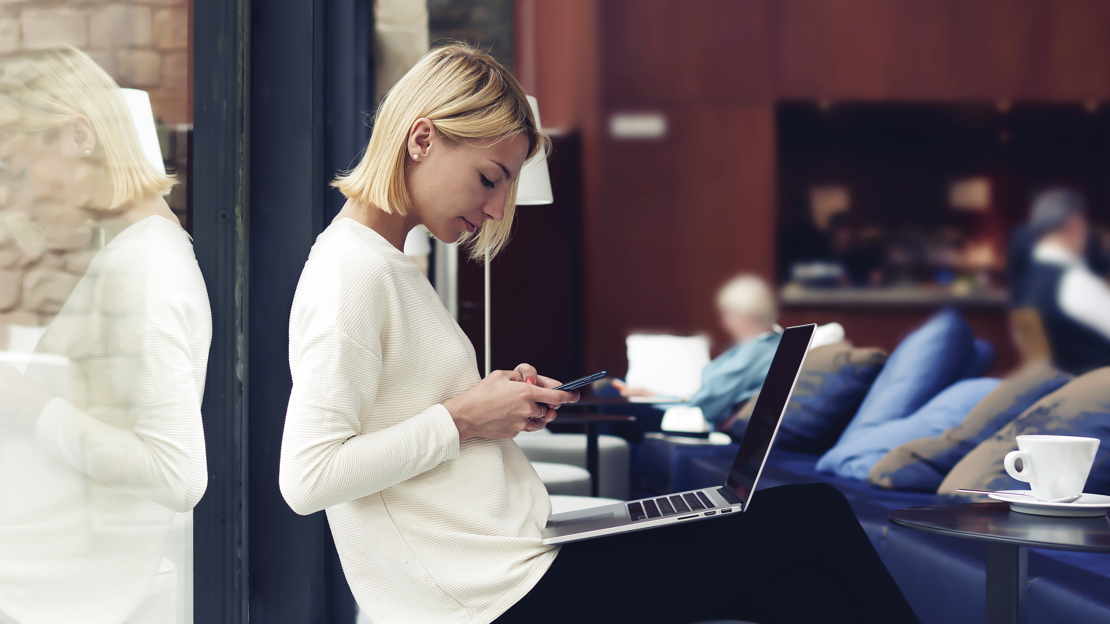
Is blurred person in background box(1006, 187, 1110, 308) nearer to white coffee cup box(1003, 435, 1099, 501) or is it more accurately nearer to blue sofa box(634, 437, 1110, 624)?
blue sofa box(634, 437, 1110, 624)

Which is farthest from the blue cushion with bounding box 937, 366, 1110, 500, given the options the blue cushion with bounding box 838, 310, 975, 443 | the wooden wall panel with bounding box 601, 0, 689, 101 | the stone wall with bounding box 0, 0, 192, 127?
the wooden wall panel with bounding box 601, 0, 689, 101

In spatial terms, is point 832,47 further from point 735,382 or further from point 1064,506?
point 1064,506

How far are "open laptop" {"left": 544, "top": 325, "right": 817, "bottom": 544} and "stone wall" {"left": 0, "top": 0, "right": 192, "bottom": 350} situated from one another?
1.86 ft

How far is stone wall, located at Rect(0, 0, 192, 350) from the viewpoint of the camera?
804mm

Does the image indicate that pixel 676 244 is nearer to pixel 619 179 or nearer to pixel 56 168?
pixel 619 179

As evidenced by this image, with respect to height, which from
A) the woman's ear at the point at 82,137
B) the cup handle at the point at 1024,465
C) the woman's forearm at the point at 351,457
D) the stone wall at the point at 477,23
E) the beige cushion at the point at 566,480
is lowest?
the beige cushion at the point at 566,480

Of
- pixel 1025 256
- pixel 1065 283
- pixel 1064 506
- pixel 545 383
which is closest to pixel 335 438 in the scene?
pixel 545 383

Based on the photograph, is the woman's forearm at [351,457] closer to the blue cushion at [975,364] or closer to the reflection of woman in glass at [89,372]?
the reflection of woman in glass at [89,372]

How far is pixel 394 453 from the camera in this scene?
2.85 feet

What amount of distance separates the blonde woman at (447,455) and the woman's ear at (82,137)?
0.82 ft

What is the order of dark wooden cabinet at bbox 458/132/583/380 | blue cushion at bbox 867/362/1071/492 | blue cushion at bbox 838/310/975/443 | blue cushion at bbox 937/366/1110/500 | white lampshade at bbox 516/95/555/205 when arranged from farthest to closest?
dark wooden cabinet at bbox 458/132/583/380
white lampshade at bbox 516/95/555/205
blue cushion at bbox 838/310/975/443
blue cushion at bbox 867/362/1071/492
blue cushion at bbox 937/366/1110/500

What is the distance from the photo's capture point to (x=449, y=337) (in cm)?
97

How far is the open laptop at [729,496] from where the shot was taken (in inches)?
38.4

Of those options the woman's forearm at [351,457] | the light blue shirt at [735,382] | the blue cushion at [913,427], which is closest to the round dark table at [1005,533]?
the woman's forearm at [351,457]
